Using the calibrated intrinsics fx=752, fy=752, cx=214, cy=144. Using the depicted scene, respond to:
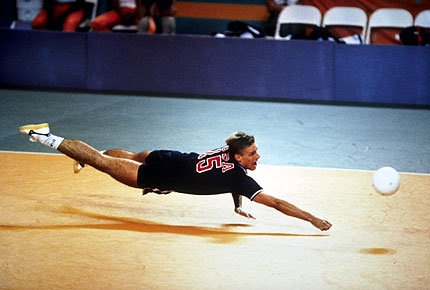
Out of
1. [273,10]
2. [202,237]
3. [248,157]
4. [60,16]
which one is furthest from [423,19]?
[202,237]

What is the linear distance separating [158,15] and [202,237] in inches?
444

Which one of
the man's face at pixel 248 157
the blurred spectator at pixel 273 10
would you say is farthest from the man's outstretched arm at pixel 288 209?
the blurred spectator at pixel 273 10

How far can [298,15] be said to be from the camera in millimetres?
17719

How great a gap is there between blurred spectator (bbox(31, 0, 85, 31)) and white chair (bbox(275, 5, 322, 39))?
4.73 meters

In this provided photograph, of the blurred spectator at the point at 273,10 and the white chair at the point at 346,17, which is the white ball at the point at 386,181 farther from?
the blurred spectator at the point at 273,10

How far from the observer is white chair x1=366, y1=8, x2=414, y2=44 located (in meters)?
17.3

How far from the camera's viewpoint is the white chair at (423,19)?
1698 centimetres

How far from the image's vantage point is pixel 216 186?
23.5 ft

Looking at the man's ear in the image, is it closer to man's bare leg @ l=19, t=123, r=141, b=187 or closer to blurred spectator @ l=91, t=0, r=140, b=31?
man's bare leg @ l=19, t=123, r=141, b=187

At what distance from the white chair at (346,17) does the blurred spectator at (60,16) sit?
581 centimetres

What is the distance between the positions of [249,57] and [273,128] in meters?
3.69

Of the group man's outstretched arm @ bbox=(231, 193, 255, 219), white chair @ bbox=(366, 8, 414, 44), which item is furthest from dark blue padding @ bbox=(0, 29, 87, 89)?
man's outstretched arm @ bbox=(231, 193, 255, 219)

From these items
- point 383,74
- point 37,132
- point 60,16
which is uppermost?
point 37,132

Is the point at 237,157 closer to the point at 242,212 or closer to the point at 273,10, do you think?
the point at 242,212
